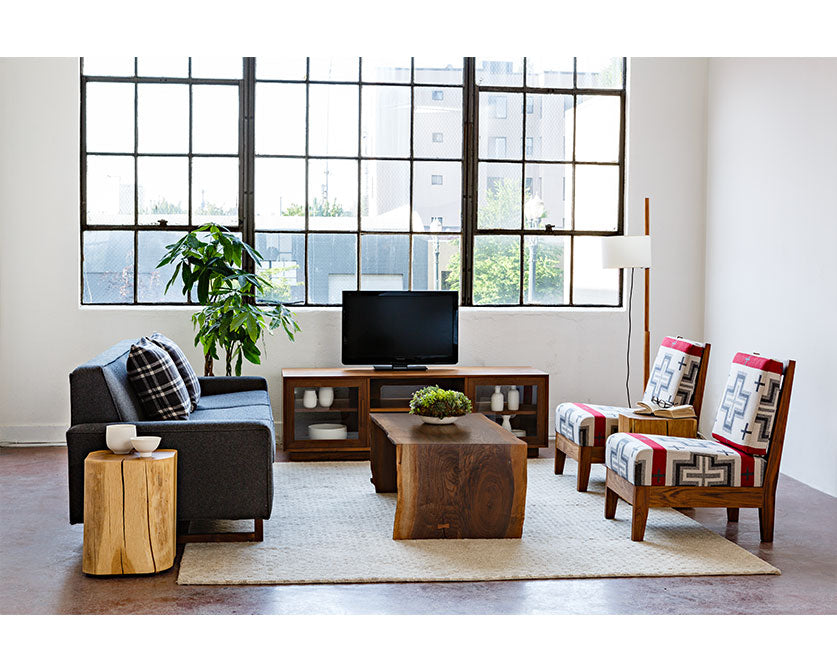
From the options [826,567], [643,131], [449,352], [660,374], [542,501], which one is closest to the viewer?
[826,567]

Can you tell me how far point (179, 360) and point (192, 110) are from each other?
2519 mm

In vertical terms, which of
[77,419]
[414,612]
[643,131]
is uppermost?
[643,131]

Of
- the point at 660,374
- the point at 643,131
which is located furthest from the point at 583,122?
the point at 660,374

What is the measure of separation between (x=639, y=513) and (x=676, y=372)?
48.5 inches

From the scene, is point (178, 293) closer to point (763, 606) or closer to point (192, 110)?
point (192, 110)

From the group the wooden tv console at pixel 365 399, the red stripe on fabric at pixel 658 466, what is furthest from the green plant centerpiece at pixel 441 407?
the wooden tv console at pixel 365 399

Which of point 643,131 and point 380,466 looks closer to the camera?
point 380,466

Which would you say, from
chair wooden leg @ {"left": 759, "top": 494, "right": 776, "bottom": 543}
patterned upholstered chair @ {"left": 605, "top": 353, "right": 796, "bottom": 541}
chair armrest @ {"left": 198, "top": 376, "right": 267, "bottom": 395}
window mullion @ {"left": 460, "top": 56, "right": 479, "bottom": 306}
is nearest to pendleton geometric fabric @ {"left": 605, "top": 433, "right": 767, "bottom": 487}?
patterned upholstered chair @ {"left": 605, "top": 353, "right": 796, "bottom": 541}

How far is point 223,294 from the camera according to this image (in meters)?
6.28

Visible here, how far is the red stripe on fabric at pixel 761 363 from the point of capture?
13.7 feet

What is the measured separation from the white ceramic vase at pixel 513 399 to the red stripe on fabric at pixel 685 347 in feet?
4.42

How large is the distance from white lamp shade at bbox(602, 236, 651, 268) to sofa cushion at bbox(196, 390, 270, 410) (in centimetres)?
239

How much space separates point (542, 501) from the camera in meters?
4.96

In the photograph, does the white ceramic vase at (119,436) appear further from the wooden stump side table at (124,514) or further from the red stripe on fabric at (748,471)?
the red stripe on fabric at (748,471)
